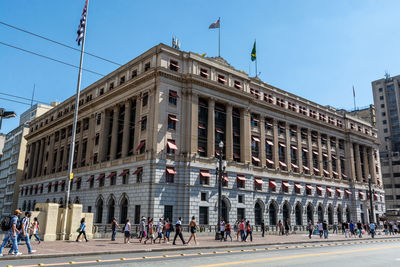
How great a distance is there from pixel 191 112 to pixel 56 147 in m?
35.8

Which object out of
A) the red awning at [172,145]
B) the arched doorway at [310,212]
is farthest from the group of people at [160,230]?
the arched doorway at [310,212]

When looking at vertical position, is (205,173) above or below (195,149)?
below

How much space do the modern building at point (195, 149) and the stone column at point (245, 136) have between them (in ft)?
0.49

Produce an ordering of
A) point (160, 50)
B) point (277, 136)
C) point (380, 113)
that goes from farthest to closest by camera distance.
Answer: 1. point (380, 113)
2. point (277, 136)
3. point (160, 50)

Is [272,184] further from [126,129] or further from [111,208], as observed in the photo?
[111,208]

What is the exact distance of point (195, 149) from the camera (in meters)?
41.8

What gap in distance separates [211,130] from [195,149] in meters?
4.07

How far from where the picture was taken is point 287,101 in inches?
2309

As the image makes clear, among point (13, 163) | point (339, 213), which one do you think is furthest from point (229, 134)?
point (13, 163)

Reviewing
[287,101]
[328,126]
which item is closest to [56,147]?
[287,101]

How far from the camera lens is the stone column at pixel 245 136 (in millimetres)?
47281

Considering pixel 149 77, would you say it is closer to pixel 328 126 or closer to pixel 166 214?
pixel 166 214

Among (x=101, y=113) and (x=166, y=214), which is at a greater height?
(x=101, y=113)

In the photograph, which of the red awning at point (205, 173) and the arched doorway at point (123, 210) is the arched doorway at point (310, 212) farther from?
the arched doorway at point (123, 210)
